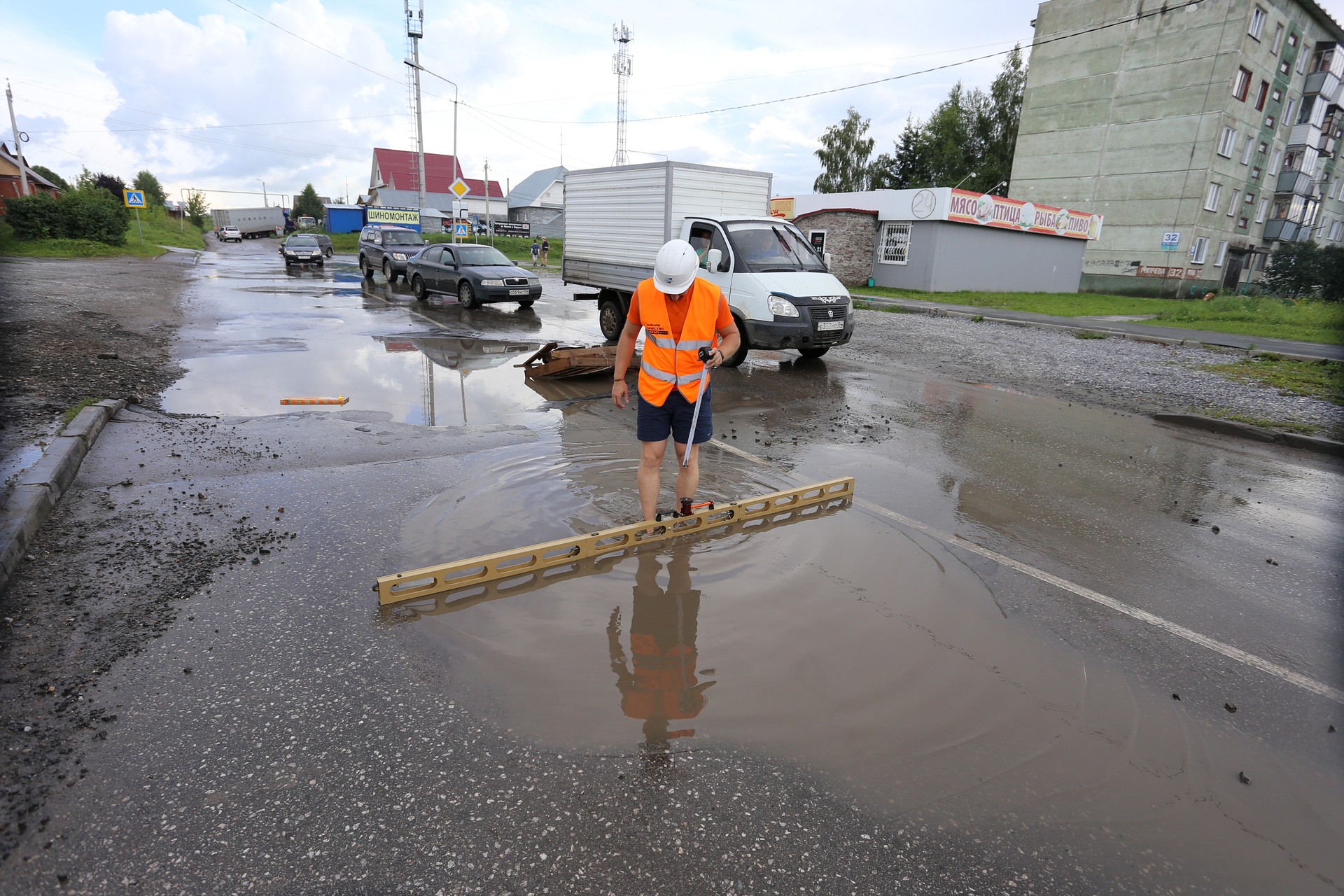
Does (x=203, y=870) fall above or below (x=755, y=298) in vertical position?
below

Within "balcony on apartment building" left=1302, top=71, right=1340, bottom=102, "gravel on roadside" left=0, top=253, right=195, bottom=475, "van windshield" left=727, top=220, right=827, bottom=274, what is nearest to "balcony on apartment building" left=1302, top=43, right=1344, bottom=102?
"balcony on apartment building" left=1302, top=71, right=1340, bottom=102

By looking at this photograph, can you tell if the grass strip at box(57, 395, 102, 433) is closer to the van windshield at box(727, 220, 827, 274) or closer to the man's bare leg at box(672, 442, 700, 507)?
the man's bare leg at box(672, 442, 700, 507)

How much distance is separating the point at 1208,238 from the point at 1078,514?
42.0 metres

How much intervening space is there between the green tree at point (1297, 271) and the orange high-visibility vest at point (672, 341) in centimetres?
3507

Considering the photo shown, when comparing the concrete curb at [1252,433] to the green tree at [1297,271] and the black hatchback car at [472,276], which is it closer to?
the black hatchback car at [472,276]

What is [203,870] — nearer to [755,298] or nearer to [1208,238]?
[755,298]

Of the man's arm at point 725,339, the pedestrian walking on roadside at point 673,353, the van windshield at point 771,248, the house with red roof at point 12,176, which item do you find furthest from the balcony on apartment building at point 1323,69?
the house with red roof at point 12,176

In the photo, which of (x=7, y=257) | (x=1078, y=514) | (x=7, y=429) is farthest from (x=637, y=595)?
(x=7, y=257)

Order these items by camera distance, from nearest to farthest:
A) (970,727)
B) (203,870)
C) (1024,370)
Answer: (203,870) < (970,727) < (1024,370)

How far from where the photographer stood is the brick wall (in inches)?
1156

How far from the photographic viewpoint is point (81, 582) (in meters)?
3.69

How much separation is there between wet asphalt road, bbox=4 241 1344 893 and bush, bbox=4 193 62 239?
3666 cm

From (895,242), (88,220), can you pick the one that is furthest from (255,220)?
(895,242)

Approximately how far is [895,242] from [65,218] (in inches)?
1493
